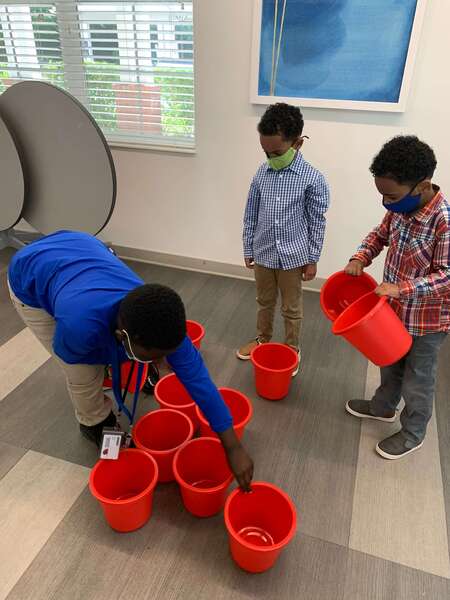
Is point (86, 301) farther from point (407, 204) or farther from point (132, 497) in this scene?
point (407, 204)

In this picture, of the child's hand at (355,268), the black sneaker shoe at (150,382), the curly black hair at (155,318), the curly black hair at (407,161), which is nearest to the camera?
the curly black hair at (155,318)

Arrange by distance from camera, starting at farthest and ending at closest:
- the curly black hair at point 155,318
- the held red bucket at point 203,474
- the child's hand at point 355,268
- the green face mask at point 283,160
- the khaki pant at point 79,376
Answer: the green face mask at point 283,160
the child's hand at point 355,268
the khaki pant at point 79,376
the held red bucket at point 203,474
the curly black hair at point 155,318

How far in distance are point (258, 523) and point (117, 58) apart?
9.40ft

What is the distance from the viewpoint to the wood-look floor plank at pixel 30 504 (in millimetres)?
1338

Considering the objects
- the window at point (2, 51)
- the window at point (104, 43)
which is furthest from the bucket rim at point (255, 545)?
the window at point (2, 51)

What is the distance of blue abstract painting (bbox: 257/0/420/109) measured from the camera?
218 cm

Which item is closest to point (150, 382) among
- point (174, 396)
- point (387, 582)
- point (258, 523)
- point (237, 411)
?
point (174, 396)

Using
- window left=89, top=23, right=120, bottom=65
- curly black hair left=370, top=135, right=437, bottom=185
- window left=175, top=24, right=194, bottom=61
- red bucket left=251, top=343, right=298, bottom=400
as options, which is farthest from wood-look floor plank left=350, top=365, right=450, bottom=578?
window left=89, top=23, right=120, bottom=65

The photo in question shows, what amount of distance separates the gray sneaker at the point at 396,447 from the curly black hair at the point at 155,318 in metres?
1.12

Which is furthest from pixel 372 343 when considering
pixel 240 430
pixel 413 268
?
pixel 240 430

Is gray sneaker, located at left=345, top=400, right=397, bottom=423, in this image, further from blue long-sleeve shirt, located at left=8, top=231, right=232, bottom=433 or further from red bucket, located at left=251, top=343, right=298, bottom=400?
blue long-sleeve shirt, located at left=8, top=231, right=232, bottom=433

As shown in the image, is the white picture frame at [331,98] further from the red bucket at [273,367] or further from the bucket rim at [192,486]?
the bucket rim at [192,486]

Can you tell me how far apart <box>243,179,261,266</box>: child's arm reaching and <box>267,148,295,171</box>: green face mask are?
0.16 metres

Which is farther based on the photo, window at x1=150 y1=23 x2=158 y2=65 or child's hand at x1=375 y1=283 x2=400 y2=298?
window at x1=150 y1=23 x2=158 y2=65
